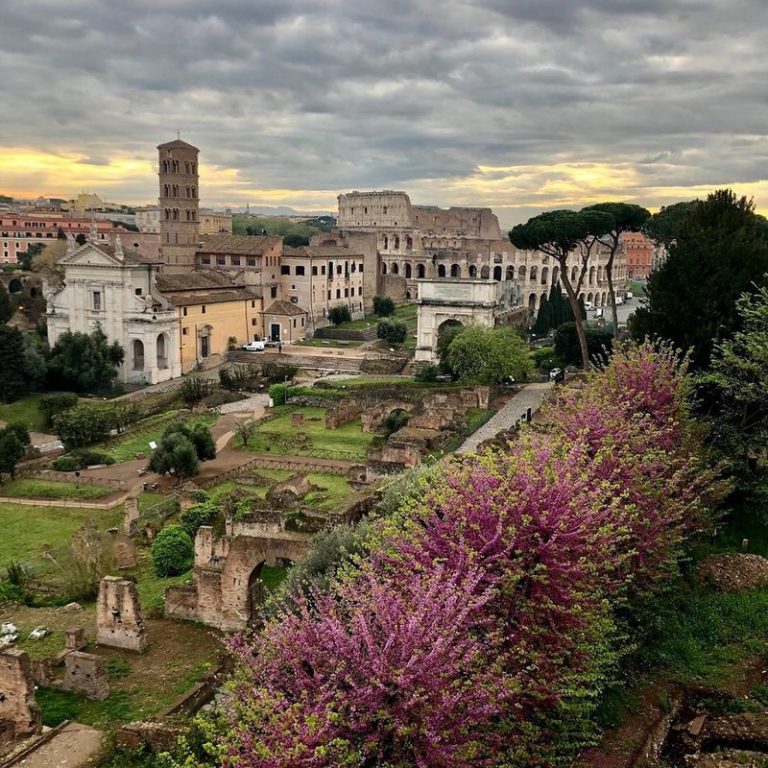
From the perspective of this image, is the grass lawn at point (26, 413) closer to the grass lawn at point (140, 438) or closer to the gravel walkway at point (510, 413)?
the grass lawn at point (140, 438)

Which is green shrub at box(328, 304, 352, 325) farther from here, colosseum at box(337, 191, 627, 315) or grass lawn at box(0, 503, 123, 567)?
grass lawn at box(0, 503, 123, 567)

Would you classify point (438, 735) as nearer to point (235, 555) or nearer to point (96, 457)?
point (235, 555)

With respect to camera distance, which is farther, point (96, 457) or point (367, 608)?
point (96, 457)

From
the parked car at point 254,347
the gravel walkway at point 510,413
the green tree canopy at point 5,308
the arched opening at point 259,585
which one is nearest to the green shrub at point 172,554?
the arched opening at point 259,585

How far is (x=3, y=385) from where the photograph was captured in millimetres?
40281

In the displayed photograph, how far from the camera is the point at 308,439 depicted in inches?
1302

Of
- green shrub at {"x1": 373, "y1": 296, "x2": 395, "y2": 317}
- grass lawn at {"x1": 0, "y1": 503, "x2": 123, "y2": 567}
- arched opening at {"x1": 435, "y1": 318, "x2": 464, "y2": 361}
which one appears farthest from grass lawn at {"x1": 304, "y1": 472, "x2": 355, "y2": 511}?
green shrub at {"x1": 373, "y1": 296, "x2": 395, "y2": 317}

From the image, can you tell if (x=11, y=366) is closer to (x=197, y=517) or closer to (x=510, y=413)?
(x=197, y=517)

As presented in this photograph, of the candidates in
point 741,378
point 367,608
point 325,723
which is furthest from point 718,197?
point 325,723

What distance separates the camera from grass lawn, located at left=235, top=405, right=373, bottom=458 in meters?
31.9

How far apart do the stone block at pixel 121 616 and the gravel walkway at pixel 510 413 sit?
14.9 metres

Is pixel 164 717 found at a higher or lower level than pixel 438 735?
lower

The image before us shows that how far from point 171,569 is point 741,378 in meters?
15.1

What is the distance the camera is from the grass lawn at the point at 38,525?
22234 millimetres
